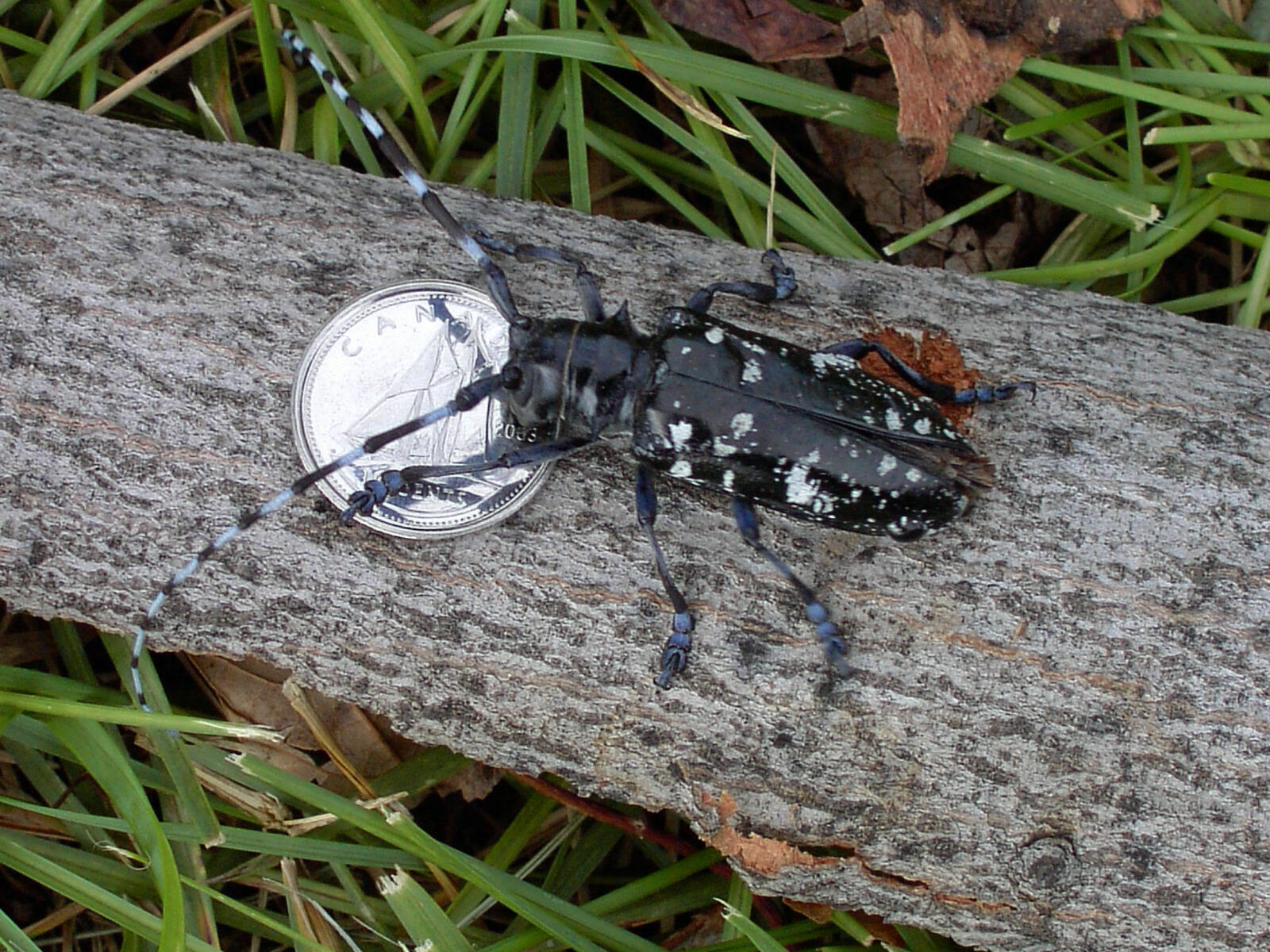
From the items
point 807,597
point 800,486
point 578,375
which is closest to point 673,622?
point 807,597

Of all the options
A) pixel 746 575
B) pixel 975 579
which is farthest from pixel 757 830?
pixel 975 579

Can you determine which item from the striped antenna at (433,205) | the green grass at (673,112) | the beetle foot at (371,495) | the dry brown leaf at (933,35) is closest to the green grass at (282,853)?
the beetle foot at (371,495)

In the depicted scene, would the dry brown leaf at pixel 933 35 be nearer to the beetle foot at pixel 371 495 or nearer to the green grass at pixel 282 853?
A: the beetle foot at pixel 371 495

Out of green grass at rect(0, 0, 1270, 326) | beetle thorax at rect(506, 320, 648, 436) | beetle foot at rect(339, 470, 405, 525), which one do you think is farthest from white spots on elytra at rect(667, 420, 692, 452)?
green grass at rect(0, 0, 1270, 326)

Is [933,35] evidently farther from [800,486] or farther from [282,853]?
[282,853]

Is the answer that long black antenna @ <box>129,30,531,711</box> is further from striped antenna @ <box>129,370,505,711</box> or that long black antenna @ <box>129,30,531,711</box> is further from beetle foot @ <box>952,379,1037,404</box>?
beetle foot @ <box>952,379,1037,404</box>
